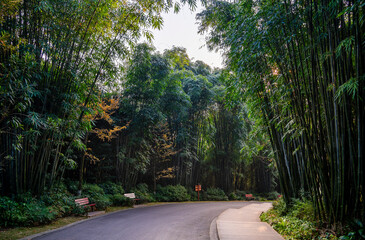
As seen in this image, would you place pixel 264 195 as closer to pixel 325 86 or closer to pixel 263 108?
pixel 263 108

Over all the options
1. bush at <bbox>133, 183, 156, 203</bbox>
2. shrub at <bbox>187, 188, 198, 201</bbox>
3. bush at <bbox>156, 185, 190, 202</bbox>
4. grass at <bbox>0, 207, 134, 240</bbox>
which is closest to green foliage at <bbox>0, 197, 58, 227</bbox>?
grass at <bbox>0, 207, 134, 240</bbox>

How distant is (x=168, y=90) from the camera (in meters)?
11.2

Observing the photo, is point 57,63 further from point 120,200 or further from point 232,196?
point 232,196

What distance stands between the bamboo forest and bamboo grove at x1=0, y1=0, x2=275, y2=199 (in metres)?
0.04

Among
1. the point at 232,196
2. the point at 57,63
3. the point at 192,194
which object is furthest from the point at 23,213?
the point at 232,196

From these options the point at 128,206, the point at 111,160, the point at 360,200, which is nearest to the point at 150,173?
the point at 111,160

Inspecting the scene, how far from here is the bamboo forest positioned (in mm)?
3010

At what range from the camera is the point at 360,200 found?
3029 mm

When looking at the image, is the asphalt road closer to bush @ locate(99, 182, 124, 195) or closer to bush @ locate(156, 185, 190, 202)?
bush @ locate(99, 182, 124, 195)

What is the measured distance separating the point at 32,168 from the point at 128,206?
4094mm

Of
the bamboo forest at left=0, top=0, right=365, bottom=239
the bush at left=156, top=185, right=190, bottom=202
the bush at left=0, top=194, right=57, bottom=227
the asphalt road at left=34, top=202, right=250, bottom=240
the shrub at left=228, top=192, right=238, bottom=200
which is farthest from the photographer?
the shrub at left=228, top=192, right=238, bottom=200

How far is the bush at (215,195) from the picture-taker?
1423 cm

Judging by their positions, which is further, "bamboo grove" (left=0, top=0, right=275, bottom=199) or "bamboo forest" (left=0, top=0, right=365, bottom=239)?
"bamboo grove" (left=0, top=0, right=275, bottom=199)

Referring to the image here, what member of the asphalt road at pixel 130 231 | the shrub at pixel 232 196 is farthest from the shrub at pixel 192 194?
the asphalt road at pixel 130 231
